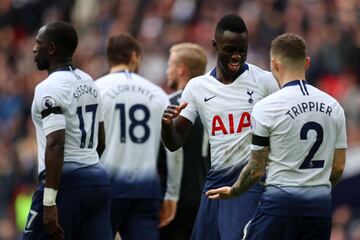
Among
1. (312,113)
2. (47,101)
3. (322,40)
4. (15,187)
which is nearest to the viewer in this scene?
(312,113)

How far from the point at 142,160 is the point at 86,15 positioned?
1248 centimetres

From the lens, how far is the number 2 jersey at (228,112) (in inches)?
402

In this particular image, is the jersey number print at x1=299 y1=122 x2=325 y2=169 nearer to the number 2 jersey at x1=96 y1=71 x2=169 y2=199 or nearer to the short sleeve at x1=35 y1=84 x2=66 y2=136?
the short sleeve at x1=35 y1=84 x2=66 y2=136

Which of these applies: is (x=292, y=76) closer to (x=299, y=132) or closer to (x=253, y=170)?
(x=299, y=132)

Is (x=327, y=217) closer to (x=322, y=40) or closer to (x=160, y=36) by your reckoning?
(x=322, y=40)

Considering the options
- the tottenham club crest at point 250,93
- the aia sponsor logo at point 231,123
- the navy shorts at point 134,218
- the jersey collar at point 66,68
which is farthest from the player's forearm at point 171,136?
the navy shorts at point 134,218

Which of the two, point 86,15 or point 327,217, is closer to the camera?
point 327,217

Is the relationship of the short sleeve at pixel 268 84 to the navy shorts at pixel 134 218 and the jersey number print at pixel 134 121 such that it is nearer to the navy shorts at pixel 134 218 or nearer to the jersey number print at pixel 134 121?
the jersey number print at pixel 134 121

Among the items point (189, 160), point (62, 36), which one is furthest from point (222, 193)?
point (189, 160)

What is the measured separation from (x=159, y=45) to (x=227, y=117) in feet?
35.2

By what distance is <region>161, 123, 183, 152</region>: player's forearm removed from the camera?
10.0 m

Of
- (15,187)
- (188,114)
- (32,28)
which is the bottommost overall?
(15,187)

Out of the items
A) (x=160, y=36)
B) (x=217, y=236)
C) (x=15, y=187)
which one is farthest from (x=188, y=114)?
(x=160, y=36)

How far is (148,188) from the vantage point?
12.4 meters
